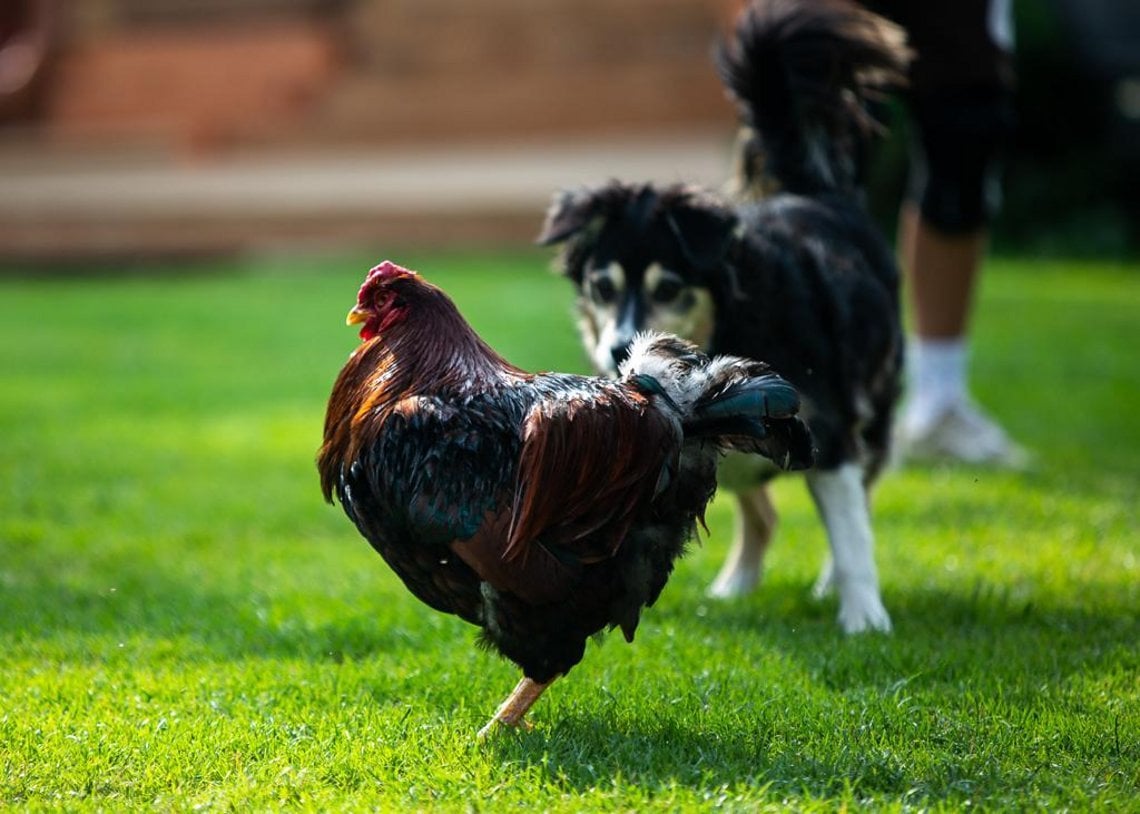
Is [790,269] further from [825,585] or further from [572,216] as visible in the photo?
[825,585]

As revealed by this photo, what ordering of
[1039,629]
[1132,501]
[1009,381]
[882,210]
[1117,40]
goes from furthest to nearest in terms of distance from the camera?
[882,210]
[1117,40]
[1009,381]
[1132,501]
[1039,629]

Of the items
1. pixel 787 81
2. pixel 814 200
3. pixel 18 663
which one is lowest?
pixel 18 663

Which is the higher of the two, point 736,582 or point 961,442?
point 736,582

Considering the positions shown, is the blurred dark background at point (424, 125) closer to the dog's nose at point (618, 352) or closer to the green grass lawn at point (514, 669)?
the green grass lawn at point (514, 669)

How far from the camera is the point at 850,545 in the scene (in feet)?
13.5

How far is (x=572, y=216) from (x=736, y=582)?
1.27m

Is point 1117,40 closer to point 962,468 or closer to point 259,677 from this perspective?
point 962,468

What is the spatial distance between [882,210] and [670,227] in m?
11.6

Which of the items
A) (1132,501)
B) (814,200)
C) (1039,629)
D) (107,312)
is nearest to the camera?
(1039,629)

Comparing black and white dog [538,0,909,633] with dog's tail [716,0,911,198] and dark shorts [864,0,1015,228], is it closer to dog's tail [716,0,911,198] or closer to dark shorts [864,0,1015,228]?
dog's tail [716,0,911,198]

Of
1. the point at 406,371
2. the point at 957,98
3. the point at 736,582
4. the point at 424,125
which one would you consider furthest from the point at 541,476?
the point at 424,125

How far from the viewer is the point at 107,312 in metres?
11.8

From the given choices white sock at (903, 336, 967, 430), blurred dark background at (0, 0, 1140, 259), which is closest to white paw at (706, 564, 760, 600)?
white sock at (903, 336, 967, 430)

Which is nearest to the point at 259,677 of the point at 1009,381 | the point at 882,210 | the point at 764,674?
the point at 764,674
